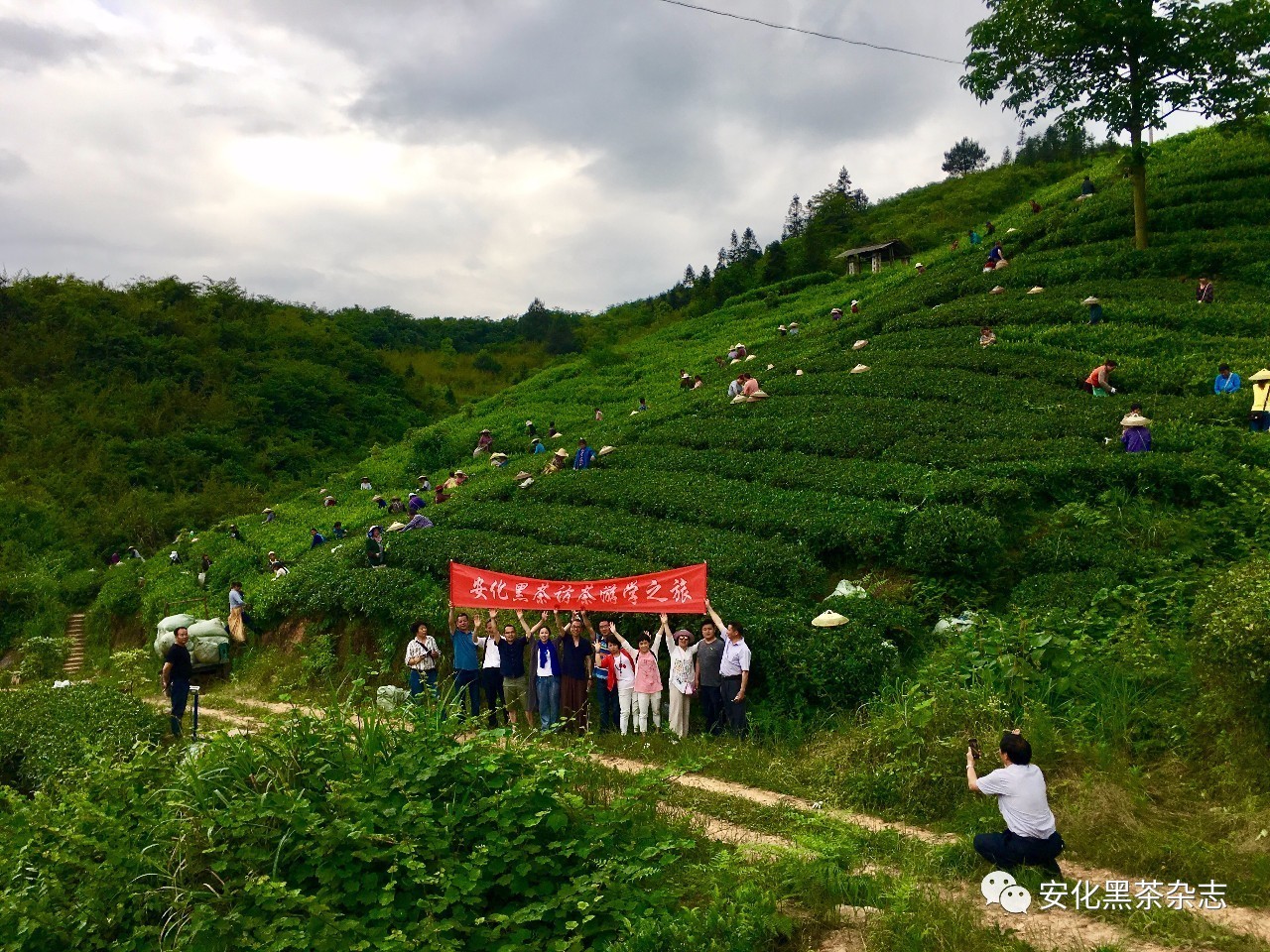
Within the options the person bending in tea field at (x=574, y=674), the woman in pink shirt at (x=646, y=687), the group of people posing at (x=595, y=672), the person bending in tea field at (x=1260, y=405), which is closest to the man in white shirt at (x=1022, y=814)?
the group of people posing at (x=595, y=672)

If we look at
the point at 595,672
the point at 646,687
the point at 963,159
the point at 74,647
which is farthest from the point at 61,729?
the point at 963,159

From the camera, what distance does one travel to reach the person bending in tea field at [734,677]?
35.2 ft

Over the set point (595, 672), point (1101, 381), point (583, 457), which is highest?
point (1101, 381)

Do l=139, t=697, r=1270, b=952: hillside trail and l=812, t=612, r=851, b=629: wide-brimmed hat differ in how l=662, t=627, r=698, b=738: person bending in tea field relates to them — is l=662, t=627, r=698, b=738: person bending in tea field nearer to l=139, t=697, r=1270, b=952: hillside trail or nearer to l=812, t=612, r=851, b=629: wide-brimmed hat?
l=812, t=612, r=851, b=629: wide-brimmed hat

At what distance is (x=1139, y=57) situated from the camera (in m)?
26.1

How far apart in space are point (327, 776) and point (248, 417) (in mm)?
50745

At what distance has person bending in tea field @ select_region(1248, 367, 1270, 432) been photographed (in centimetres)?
1529

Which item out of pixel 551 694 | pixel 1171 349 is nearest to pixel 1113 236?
pixel 1171 349

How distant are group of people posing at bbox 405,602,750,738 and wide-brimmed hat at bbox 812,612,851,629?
1103 mm

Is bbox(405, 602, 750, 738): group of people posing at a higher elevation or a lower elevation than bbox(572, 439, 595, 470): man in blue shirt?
lower

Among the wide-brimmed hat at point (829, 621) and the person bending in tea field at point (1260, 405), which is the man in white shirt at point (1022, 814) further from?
the person bending in tea field at point (1260, 405)

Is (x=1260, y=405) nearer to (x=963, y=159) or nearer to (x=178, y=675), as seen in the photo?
(x=178, y=675)

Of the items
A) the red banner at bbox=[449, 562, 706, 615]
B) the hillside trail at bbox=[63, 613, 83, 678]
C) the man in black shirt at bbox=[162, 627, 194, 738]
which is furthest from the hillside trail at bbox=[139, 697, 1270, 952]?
the hillside trail at bbox=[63, 613, 83, 678]

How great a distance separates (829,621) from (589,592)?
10.8 ft
